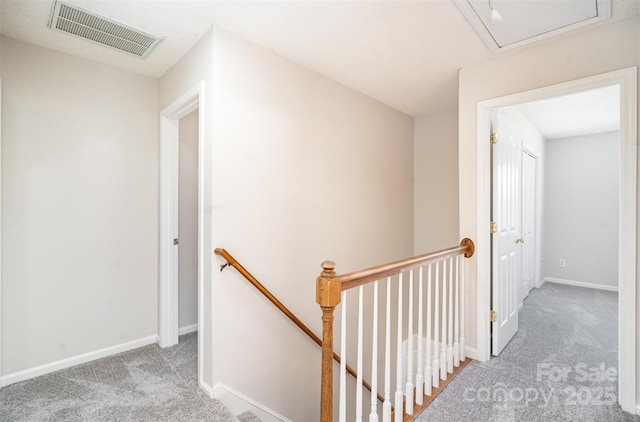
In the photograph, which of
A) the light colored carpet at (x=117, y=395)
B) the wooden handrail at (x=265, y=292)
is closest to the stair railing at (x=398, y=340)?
the wooden handrail at (x=265, y=292)

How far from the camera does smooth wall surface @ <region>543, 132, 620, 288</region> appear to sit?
447 cm

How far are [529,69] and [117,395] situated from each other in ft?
11.9

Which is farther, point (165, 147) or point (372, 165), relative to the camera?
point (372, 165)

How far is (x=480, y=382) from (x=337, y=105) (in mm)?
2540

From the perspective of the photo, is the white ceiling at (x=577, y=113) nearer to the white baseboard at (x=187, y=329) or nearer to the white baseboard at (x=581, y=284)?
the white baseboard at (x=581, y=284)

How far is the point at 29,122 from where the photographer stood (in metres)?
2.17

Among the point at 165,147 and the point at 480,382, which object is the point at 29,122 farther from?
the point at 480,382

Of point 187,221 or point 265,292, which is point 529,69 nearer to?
point 265,292

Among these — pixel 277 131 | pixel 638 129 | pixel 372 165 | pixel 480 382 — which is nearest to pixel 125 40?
pixel 277 131

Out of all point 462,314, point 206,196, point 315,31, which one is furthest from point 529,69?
point 206,196

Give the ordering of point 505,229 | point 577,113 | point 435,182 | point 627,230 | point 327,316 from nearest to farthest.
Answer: point 327,316 → point 627,230 → point 505,229 → point 577,113 → point 435,182

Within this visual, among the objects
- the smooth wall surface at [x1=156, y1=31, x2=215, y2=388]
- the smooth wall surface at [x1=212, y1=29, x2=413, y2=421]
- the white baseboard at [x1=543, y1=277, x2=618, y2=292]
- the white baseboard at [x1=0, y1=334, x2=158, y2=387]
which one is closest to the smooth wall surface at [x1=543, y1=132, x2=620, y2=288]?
the white baseboard at [x1=543, y1=277, x2=618, y2=292]

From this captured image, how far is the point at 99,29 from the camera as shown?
198 cm

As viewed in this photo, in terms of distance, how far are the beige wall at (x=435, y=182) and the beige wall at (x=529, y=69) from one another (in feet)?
3.98
